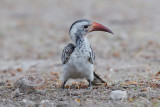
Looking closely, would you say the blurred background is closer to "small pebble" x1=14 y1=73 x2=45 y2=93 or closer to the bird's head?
the bird's head

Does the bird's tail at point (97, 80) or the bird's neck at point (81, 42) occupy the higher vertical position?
the bird's neck at point (81, 42)

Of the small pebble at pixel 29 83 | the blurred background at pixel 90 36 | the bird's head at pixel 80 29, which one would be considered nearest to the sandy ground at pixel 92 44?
the blurred background at pixel 90 36

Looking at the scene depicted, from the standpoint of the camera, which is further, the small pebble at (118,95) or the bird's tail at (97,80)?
the bird's tail at (97,80)

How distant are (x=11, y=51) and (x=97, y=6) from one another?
523 cm

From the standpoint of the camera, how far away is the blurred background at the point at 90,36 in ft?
25.0

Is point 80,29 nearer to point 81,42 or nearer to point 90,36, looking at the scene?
point 81,42

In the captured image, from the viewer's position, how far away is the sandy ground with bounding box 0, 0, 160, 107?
4309mm

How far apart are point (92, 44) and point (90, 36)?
1.07 m

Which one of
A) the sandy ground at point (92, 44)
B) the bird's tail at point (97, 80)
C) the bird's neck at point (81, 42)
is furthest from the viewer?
the bird's tail at point (97, 80)

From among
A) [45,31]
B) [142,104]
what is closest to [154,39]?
[45,31]

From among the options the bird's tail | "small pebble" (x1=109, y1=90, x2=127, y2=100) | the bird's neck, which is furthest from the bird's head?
"small pebble" (x1=109, y1=90, x2=127, y2=100)

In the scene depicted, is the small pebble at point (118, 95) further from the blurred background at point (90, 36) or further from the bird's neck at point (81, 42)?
the blurred background at point (90, 36)

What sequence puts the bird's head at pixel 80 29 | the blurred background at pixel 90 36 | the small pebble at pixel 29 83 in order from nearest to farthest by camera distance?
the small pebble at pixel 29 83
the bird's head at pixel 80 29
the blurred background at pixel 90 36

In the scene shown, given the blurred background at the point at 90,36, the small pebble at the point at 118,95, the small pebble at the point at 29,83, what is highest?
the blurred background at the point at 90,36
